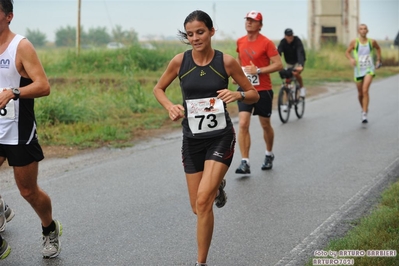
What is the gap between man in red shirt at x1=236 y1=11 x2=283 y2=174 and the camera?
9844 millimetres

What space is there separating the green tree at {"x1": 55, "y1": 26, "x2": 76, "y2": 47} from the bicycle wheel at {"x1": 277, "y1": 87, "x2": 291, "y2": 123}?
676 inches

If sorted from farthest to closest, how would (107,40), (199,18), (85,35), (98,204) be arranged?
(85,35) → (107,40) → (98,204) → (199,18)

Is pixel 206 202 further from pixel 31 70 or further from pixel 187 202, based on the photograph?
pixel 187 202

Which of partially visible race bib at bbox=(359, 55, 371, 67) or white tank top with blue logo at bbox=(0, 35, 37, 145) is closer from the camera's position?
white tank top with blue logo at bbox=(0, 35, 37, 145)

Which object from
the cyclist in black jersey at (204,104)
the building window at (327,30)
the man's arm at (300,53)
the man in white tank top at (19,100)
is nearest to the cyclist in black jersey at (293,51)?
the man's arm at (300,53)

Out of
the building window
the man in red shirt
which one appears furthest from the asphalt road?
the building window

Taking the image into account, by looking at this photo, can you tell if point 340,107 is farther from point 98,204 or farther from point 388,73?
point 388,73

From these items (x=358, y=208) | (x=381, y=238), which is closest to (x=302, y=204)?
(x=358, y=208)

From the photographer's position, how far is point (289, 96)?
1611 centimetres

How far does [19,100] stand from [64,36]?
90.8 feet

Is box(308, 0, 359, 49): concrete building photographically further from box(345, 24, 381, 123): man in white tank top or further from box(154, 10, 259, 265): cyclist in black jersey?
box(154, 10, 259, 265): cyclist in black jersey

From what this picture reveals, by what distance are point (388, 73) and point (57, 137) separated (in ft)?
75.3

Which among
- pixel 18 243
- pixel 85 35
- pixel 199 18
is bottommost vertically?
pixel 85 35

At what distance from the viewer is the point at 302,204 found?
8.23 metres
